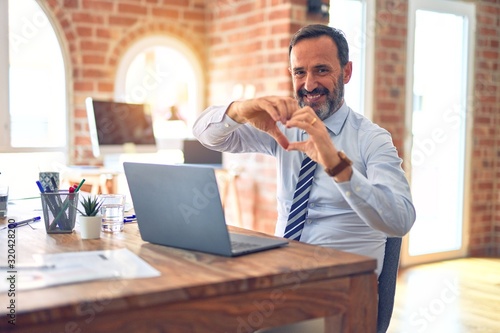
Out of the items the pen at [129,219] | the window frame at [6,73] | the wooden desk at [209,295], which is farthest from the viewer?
the window frame at [6,73]

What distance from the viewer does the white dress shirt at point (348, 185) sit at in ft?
5.17

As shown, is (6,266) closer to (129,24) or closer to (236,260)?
(236,260)

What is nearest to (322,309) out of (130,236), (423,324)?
(130,236)

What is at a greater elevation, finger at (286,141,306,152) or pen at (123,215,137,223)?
finger at (286,141,306,152)

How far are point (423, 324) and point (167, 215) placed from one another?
2.34 meters

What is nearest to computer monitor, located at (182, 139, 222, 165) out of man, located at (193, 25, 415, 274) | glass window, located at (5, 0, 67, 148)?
glass window, located at (5, 0, 67, 148)

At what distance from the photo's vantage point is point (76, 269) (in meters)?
1.14

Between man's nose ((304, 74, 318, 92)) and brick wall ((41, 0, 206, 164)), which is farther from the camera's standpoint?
brick wall ((41, 0, 206, 164))

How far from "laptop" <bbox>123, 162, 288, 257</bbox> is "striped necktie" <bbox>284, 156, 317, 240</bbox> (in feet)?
1.28

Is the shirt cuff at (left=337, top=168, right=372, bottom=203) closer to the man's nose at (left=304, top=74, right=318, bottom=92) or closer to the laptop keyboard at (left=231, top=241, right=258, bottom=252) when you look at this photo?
the laptop keyboard at (left=231, top=241, right=258, bottom=252)

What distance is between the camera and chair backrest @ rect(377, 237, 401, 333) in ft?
5.79

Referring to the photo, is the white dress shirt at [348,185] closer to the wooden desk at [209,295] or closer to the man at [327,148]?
the man at [327,148]

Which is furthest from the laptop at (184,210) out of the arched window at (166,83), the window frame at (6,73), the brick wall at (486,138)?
the brick wall at (486,138)

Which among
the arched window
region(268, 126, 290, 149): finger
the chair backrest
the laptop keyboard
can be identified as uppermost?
the arched window
